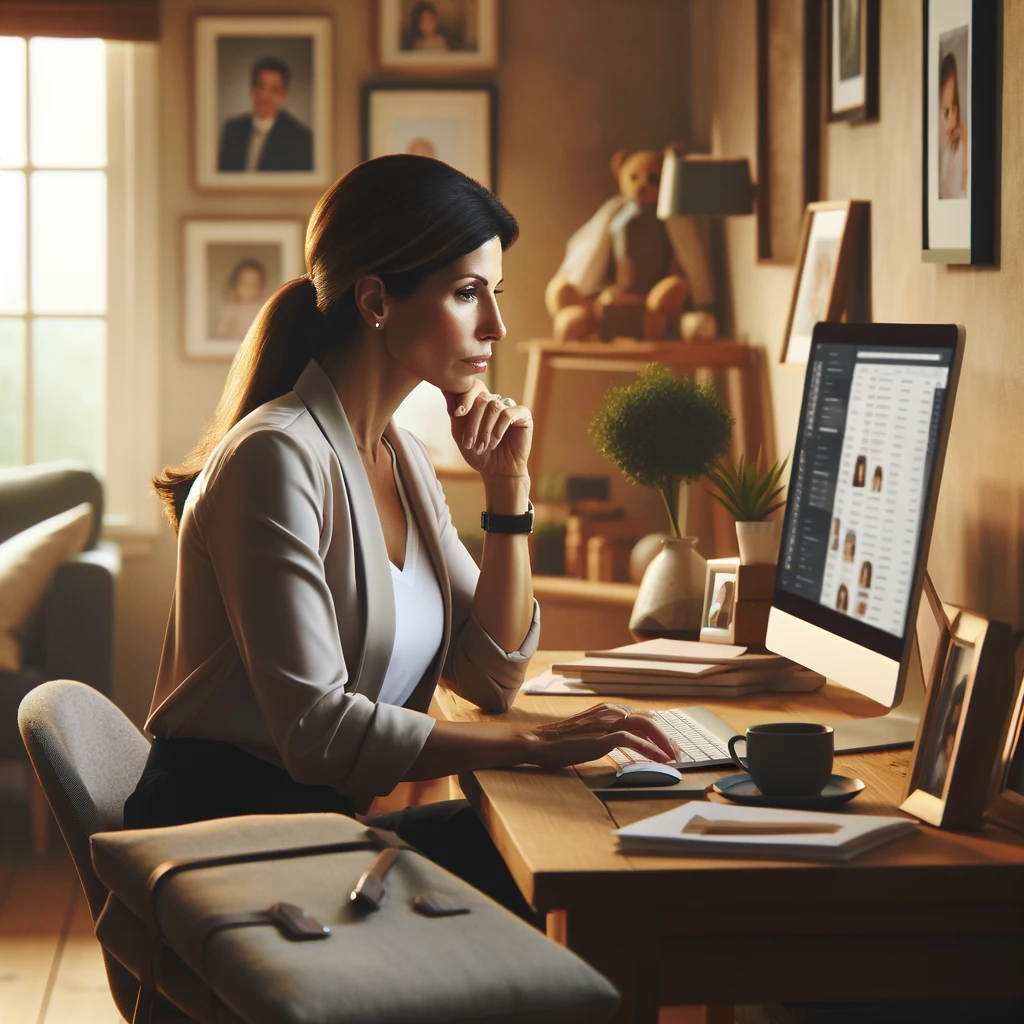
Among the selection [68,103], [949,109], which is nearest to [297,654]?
[949,109]

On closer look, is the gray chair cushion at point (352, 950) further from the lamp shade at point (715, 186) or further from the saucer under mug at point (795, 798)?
the lamp shade at point (715, 186)

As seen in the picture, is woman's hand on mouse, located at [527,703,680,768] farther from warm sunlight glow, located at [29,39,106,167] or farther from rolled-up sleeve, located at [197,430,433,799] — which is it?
warm sunlight glow, located at [29,39,106,167]

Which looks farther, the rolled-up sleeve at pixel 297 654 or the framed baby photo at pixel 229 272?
the framed baby photo at pixel 229 272

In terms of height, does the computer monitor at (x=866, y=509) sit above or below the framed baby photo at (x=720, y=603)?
above

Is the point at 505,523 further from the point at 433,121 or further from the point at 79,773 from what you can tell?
the point at 433,121

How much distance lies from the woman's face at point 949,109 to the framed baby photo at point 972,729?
0.84m

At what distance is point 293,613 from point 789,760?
20.7 inches

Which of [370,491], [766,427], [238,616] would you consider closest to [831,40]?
[766,427]

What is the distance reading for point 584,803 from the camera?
4.72 ft

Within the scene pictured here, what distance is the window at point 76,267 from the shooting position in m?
4.38

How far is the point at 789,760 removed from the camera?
1410 millimetres

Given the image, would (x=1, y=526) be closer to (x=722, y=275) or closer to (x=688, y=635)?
(x=722, y=275)

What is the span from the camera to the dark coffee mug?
1.41 m

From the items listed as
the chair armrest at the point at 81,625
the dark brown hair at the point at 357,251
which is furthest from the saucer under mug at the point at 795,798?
the chair armrest at the point at 81,625
